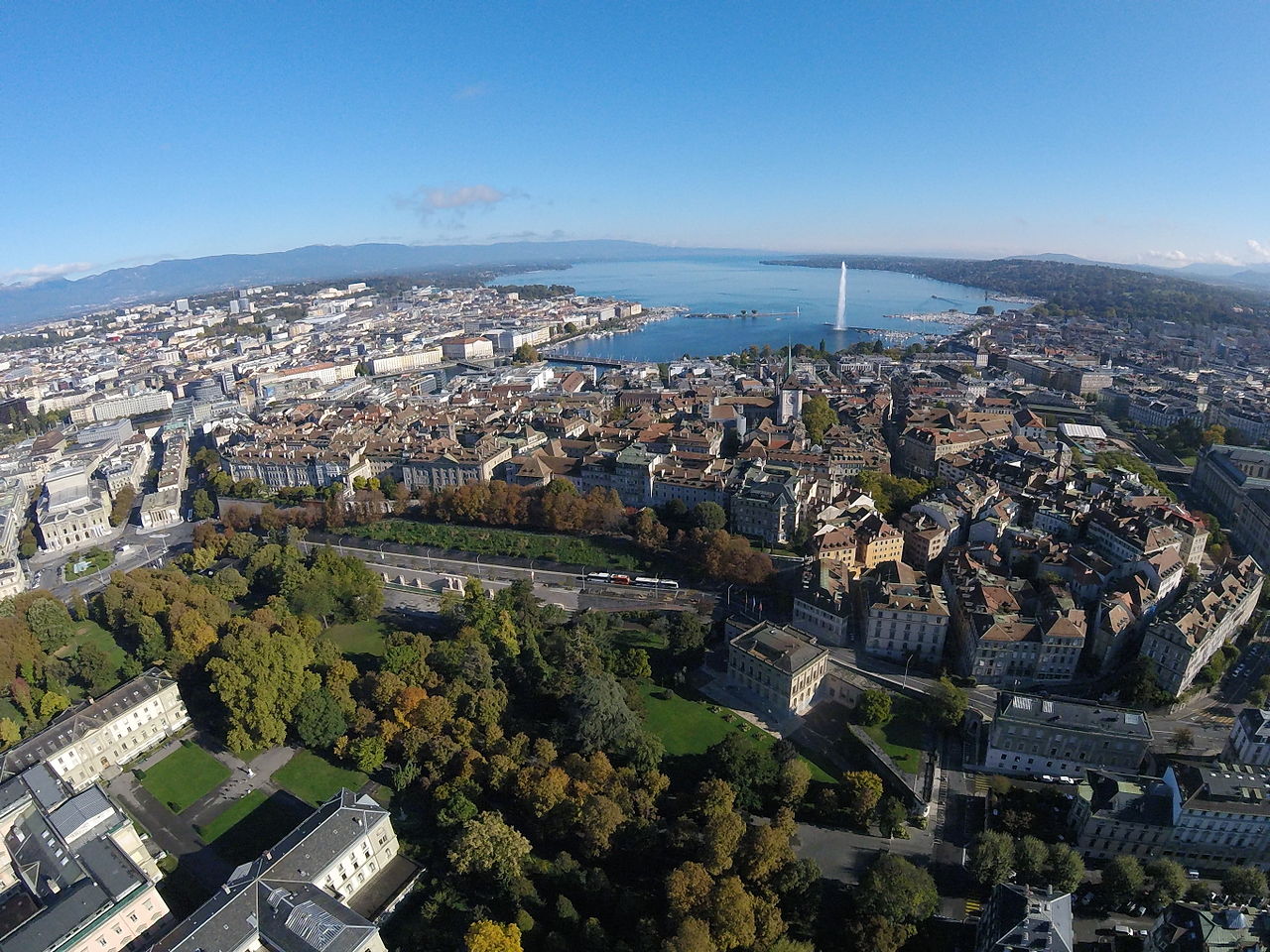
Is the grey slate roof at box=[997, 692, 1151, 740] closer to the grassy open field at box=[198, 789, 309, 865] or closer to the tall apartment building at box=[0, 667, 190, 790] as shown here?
the grassy open field at box=[198, 789, 309, 865]

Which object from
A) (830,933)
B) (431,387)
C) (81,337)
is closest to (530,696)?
(830,933)

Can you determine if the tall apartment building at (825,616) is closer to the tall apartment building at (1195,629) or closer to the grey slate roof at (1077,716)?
the grey slate roof at (1077,716)

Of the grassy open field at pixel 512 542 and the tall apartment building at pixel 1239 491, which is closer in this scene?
the tall apartment building at pixel 1239 491

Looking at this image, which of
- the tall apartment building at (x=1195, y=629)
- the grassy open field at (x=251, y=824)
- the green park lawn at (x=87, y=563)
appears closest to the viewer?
the grassy open field at (x=251, y=824)

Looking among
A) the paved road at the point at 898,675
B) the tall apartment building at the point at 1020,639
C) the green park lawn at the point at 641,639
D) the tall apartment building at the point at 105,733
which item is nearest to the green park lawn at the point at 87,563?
the tall apartment building at the point at 105,733

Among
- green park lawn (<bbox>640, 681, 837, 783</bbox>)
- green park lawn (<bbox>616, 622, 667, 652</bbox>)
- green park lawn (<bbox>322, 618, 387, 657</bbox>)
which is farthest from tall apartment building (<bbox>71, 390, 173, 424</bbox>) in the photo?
green park lawn (<bbox>640, 681, 837, 783</bbox>)

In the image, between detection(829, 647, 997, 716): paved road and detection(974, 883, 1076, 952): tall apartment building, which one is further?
detection(829, 647, 997, 716): paved road
